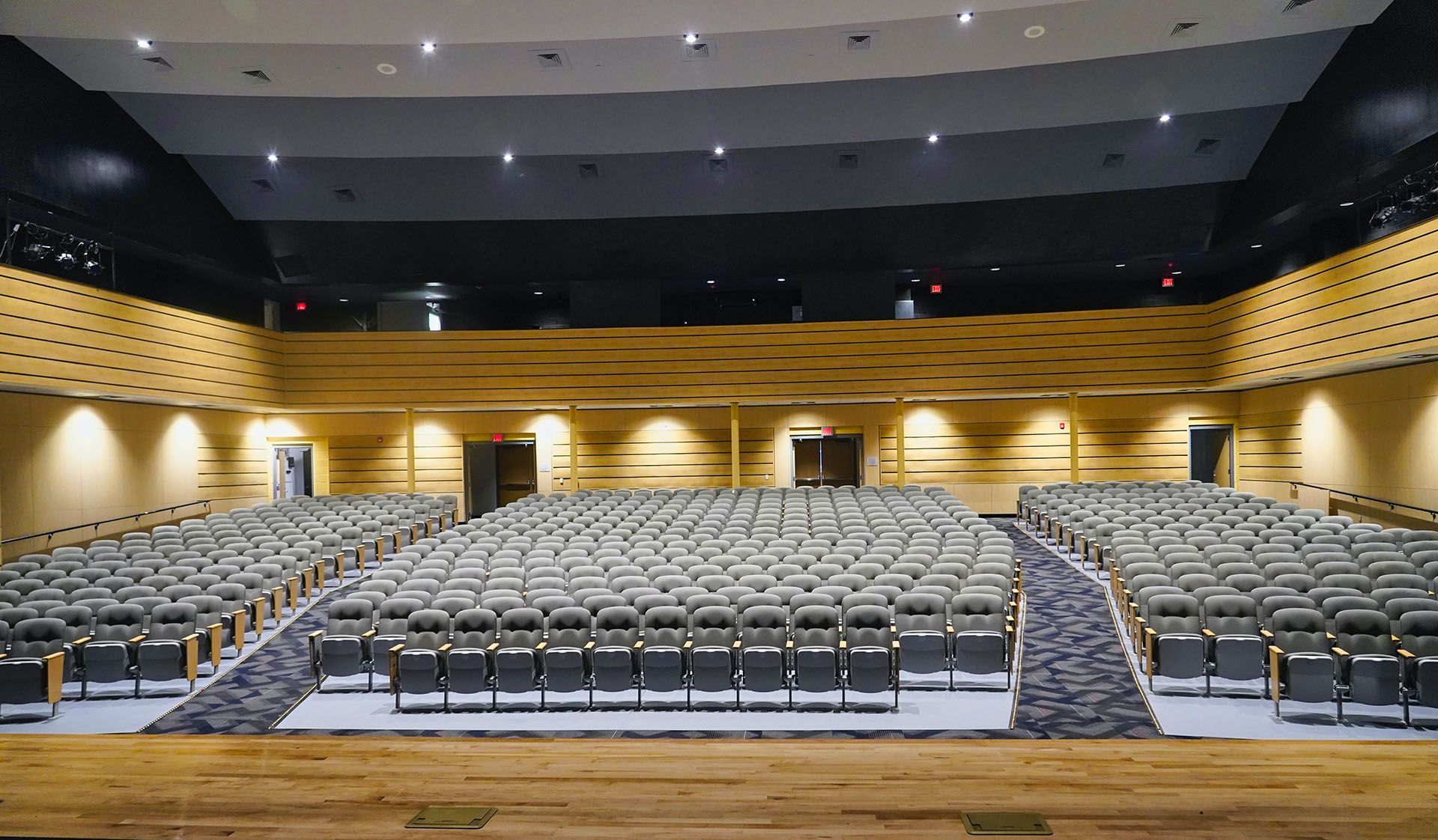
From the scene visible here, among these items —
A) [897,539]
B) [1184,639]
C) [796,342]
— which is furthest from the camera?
[796,342]

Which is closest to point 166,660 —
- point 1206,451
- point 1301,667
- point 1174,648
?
point 1174,648

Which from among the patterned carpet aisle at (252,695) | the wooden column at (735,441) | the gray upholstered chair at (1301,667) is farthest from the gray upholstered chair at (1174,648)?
the wooden column at (735,441)

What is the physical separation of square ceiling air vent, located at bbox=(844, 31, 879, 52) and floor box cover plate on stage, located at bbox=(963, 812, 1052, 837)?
11098 mm

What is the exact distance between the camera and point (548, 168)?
1662 centimetres

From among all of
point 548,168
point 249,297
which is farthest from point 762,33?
point 249,297

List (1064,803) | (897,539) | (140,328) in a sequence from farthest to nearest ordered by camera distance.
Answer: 1. (140,328)
2. (897,539)
3. (1064,803)

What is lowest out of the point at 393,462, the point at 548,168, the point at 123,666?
the point at 123,666

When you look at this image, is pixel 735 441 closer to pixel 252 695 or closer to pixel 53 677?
pixel 252 695

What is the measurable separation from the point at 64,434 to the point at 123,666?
8.72 m

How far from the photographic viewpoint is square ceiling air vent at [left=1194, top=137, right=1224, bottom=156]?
15312 millimetres

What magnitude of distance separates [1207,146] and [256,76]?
16.1 metres

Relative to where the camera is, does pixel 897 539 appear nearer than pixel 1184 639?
No

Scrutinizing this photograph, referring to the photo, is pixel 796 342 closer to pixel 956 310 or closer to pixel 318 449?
pixel 956 310

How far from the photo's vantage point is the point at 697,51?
493 inches
